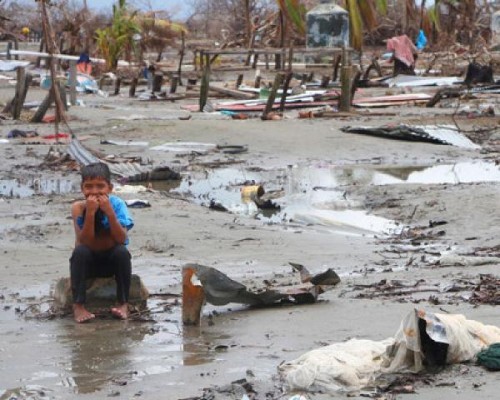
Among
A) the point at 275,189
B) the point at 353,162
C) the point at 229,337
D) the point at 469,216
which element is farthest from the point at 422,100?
the point at 229,337

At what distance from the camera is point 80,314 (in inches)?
246

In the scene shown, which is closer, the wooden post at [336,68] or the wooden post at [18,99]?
the wooden post at [18,99]

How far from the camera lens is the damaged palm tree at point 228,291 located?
602 cm

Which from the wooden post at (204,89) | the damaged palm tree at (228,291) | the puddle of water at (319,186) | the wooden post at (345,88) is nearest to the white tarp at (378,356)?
the damaged palm tree at (228,291)

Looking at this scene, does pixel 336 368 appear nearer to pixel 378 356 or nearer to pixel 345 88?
A: pixel 378 356

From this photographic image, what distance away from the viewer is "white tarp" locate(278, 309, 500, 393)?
4.59 metres

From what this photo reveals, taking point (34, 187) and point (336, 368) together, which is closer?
point (336, 368)

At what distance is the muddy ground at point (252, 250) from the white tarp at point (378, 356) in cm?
10

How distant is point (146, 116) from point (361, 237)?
13.0 meters

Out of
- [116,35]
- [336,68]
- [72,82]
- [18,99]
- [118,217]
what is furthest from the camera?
[116,35]

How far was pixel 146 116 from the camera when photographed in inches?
880

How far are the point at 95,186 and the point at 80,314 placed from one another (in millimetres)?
711

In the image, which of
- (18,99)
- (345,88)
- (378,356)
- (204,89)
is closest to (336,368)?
(378,356)

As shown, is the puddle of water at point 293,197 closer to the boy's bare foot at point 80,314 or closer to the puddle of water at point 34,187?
the puddle of water at point 34,187
